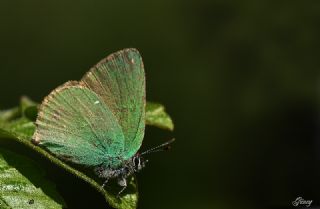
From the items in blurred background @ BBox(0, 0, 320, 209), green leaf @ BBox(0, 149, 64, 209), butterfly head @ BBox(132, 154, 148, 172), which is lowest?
green leaf @ BBox(0, 149, 64, 209)

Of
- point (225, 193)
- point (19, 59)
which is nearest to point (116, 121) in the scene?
point (225, 193)

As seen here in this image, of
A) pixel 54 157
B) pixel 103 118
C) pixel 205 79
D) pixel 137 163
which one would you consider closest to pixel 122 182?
pixel 137 163

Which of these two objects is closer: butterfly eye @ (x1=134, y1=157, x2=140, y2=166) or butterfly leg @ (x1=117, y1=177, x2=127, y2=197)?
butterfly leg @ (x1=117, y1=177, x2=127, y2=197)

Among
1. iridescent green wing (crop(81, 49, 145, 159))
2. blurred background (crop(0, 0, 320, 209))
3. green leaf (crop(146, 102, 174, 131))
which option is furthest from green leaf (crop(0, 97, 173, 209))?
blurred background (crop(0, 0, 320, 209))

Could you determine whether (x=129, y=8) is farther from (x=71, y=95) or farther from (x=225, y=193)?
(x=71, y=95)

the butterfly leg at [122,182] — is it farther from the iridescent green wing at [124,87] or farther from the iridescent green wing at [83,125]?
the iridescent green wing at [124,87]

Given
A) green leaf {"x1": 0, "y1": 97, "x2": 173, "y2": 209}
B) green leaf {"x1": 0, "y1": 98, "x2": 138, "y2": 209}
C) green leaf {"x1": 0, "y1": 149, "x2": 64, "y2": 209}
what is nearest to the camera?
green leaf {"x1": 0, "y1": 149, "x2": 64, "y2": 209}

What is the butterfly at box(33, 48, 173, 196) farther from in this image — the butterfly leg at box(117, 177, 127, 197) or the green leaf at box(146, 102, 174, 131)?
the green leaf at box(146, 102, 174, 131)
